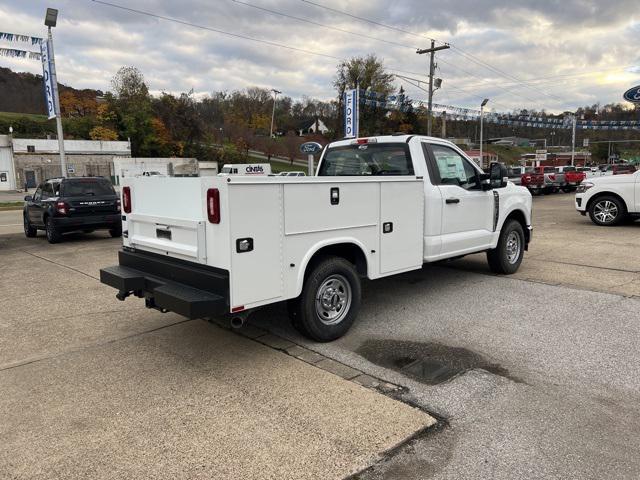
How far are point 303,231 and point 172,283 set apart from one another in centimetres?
126

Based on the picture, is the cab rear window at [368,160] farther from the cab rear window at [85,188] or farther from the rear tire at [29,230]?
the rear tire at [29,230]

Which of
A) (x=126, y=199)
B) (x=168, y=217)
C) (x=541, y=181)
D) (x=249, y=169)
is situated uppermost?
(x=249, y=169)

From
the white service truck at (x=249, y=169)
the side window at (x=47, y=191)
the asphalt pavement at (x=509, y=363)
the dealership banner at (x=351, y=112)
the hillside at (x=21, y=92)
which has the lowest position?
the asphalt pavement at (x=509, y=363)

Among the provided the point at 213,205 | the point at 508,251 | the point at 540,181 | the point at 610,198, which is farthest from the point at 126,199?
the point at 540,181

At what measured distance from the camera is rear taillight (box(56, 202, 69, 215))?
11922mm

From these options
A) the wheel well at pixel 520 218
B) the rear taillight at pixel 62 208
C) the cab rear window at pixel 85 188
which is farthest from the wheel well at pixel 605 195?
the rear taillight at pixel 62 208

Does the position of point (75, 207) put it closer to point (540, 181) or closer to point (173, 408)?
point (173, 408)

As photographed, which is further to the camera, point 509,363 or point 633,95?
point 633,95

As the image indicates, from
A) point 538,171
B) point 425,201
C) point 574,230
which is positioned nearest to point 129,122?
point 538,171

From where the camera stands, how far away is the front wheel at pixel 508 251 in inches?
289

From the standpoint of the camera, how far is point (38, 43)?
67.0ft

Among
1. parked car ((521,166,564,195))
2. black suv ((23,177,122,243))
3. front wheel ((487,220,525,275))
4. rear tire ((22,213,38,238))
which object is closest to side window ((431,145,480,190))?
front wheel ((487,220,525,275))

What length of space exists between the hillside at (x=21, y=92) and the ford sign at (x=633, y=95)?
70.4 meters

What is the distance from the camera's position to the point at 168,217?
4.52m
